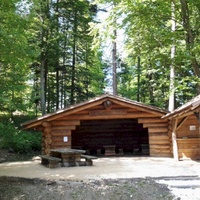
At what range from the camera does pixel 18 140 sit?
1469 cm

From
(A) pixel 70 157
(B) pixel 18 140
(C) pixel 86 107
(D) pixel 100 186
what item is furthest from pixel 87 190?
(B) pixel 18 140

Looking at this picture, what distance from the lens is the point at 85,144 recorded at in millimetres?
15547

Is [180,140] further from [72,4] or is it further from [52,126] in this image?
[72,4]

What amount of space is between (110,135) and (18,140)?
5300mm

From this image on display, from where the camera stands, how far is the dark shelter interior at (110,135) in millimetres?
15617

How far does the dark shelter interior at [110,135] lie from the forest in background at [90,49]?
3.30 m

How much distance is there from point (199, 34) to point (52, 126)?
7.55 m

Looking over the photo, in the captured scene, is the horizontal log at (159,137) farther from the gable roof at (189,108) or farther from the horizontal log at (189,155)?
the gable roof at (189,108)

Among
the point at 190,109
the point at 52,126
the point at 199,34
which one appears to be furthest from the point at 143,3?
the point at 52,126

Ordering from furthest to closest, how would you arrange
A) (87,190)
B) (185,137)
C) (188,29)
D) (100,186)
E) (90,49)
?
(90,49) → (185,137) → (188,29) → (100,186) → (87,190)

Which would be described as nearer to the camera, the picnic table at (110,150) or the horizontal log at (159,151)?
the horizontal log at (159,151)

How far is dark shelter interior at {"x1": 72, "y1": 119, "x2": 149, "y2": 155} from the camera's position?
51.2 ft

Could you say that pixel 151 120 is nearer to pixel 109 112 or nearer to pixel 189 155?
pixel 109 112

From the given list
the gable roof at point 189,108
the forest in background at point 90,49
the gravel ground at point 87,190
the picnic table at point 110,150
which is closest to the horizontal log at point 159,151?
the gable roof at point 189,108
